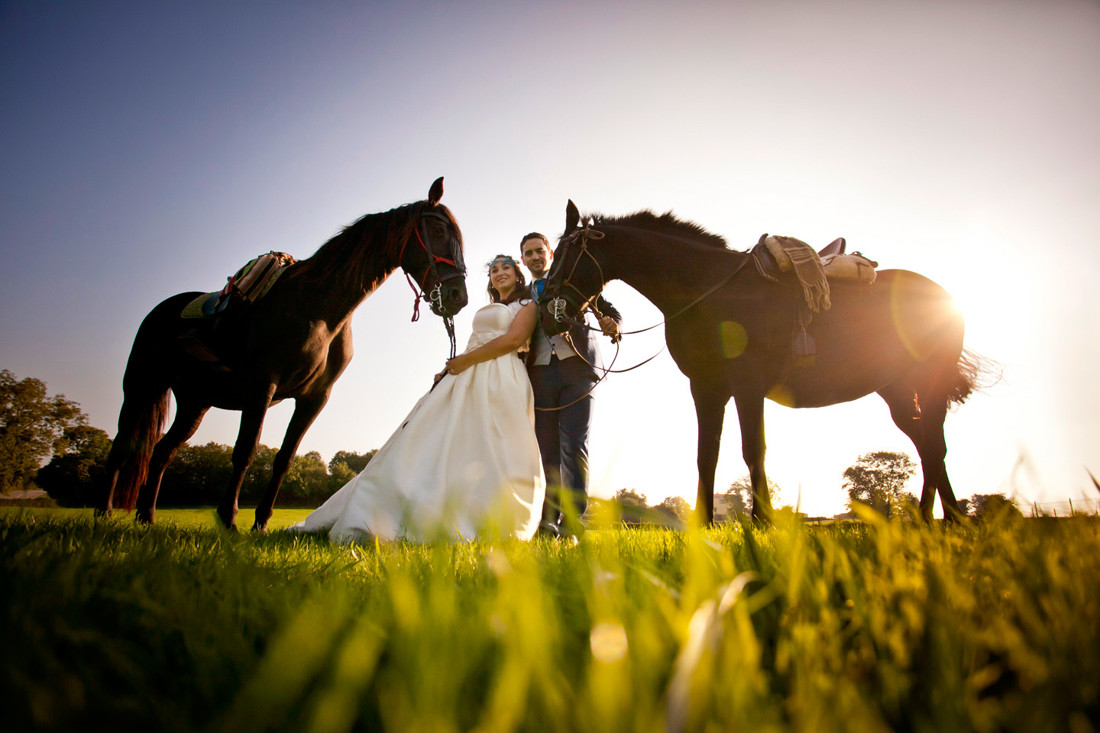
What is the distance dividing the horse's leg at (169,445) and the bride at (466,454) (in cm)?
349

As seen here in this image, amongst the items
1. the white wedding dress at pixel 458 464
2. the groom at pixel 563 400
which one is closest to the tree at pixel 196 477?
the white wedding dress at pixel 458 464

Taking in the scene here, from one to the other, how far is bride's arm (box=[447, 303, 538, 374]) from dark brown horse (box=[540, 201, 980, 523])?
18cm

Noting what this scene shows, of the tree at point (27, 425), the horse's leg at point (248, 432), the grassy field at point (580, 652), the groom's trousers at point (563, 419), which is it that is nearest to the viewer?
the grassy field at point (580, 652)

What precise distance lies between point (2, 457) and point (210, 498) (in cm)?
1199

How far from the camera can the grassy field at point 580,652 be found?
23.1 inches

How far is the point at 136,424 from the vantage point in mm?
6480

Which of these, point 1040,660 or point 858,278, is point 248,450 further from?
point 858,278

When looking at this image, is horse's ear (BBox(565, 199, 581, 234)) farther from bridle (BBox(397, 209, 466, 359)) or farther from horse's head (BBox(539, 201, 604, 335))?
bridle (BBox(397, 209, 466, 359))

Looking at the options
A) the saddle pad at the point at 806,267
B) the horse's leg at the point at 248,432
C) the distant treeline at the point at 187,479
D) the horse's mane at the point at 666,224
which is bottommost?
the distant treeline at the point at 187,479

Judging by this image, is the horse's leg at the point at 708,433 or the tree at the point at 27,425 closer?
Result: the horse's leg at the point at 708,433

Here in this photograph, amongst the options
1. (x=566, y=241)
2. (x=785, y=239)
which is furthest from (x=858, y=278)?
(x=566, y=241)

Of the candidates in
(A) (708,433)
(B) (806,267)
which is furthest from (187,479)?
(B) (806,267)

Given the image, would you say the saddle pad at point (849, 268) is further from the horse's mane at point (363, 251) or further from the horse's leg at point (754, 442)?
the horse's mane at point (363, 251)

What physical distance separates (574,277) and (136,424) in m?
6.27
